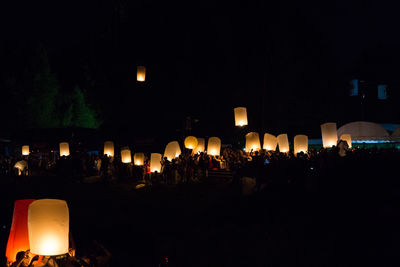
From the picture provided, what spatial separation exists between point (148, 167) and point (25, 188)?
4.56m

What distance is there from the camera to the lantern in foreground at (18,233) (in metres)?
4.56

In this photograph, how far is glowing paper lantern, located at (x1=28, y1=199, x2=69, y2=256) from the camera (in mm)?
4199

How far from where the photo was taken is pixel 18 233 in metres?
4.59

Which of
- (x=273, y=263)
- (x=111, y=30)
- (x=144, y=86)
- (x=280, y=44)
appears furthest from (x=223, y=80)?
(x=273, y=263)

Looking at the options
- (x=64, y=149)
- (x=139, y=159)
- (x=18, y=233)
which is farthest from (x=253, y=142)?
(x=64, y=149)

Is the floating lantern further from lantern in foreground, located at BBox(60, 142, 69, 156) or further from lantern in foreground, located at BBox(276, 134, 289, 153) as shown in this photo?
lantern in foreground, located at BBox(60, 142, 69, 156)

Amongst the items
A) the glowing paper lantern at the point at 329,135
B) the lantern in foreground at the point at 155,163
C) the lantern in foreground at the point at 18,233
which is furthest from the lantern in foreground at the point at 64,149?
the lantern in foreground at the point at 18,233

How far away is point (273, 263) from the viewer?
5.53 m

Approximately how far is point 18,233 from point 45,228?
0.69 m

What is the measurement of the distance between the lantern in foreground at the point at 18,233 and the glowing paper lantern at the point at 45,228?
17.5 inches

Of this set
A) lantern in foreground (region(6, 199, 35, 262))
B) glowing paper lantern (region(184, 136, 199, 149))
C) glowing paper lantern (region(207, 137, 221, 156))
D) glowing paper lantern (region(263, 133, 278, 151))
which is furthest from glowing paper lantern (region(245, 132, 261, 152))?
lantern in foreground (region(6, 199, 35, 262))

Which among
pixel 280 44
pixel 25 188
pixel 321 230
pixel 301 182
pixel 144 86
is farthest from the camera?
pixel 144 86

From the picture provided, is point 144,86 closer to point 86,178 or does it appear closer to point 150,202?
point 86,178

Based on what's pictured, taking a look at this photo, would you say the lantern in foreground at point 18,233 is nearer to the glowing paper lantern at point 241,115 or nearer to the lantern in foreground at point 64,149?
the glowing paper lantern at point 241,115
